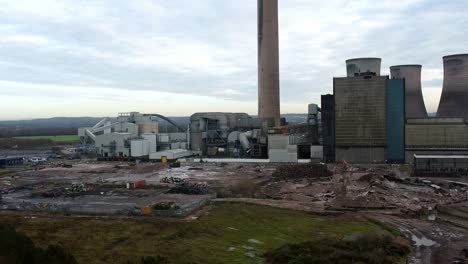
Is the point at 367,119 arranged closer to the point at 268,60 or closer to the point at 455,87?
the point at 455,87

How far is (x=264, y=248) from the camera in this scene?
67.8 ft

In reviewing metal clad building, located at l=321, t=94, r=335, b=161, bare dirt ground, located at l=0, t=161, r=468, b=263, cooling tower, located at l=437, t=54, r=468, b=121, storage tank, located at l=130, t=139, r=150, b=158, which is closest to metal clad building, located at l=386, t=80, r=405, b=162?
metal clad building, located at l=321, t=94, r=335, b=161

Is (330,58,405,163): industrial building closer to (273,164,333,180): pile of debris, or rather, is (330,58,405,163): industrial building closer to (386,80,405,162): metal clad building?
(386,80,405,162): metal clad building

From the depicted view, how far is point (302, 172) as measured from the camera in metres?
43.9

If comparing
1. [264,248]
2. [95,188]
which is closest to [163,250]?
[264,248]

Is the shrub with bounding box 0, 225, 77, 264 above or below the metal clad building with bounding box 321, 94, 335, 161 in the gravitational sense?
below

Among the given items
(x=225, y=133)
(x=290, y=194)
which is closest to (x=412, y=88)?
(x=225, y=133)

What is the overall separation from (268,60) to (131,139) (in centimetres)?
2282

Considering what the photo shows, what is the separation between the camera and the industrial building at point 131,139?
204 feet

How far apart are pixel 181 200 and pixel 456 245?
16491 millimetres

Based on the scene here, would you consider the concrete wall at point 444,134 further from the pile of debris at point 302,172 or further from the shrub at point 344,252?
the shrub at point 344,252

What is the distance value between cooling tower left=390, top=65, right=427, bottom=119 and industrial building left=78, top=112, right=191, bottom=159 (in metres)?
31.9

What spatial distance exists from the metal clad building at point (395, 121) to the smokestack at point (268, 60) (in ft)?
59.1

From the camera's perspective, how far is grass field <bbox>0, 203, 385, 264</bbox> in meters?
18.9
